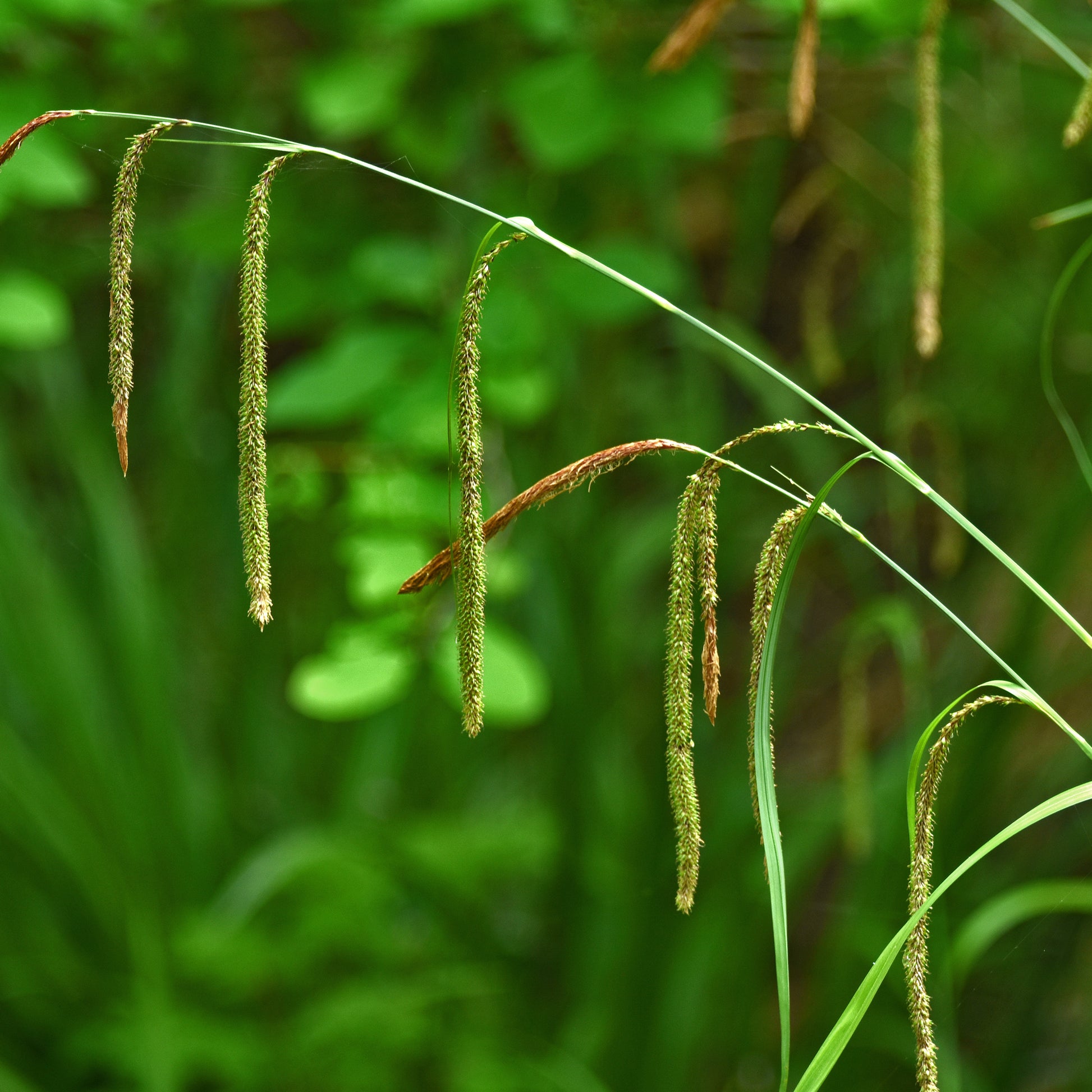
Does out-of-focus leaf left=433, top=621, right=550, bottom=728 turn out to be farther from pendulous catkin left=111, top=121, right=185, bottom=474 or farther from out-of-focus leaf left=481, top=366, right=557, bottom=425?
pendulous catkin left=111, top=121, right=185, bottom=474

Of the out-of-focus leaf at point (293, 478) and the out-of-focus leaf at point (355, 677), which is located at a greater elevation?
the out-of-focus leaf at point (293, 478)

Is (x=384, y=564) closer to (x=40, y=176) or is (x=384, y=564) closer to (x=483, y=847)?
(x=40, y=176)

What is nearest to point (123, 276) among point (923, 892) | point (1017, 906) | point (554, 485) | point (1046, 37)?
point (554, 485)

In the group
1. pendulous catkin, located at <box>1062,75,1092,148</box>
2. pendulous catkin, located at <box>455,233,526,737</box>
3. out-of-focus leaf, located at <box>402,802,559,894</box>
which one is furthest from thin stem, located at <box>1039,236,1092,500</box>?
out-of-focus leaf, located at <box>402,802,559,894</box>

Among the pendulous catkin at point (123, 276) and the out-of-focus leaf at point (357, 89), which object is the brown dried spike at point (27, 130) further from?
the out-of-focus leaf at point (357, 89)

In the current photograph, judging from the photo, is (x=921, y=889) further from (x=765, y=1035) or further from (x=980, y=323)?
(x=980, y=323)

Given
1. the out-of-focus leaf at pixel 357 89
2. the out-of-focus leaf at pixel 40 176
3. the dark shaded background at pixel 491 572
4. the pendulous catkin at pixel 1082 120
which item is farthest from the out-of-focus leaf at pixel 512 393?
the pendulous catkin at pixel 1082 120

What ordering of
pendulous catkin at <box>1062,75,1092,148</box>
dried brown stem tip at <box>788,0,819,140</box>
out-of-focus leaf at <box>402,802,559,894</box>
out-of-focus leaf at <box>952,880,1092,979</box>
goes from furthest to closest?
out-of-focus leaf at <box>402,802,559,894</box> → out-of-focus leaf at <box>952,880,1092,979</box> → dried brown stem tip at <box>788,0,819,140</box> → pendulous catkin at <box>1062,75,1092,148</box>
